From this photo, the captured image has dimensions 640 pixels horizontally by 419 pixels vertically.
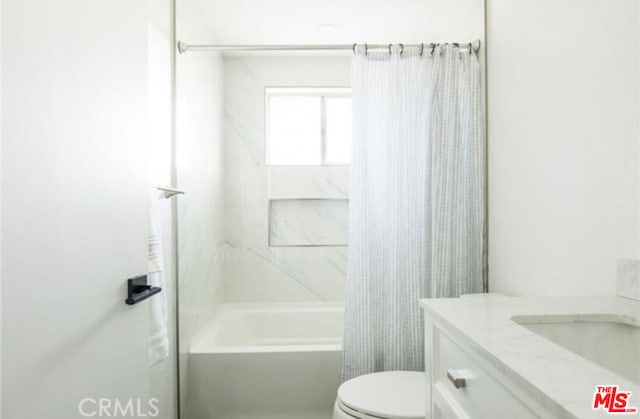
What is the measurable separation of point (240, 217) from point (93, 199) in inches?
71.1

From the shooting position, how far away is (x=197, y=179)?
2.31 m

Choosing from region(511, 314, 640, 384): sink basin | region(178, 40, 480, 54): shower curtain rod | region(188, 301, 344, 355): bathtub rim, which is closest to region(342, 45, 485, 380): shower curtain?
region(178, 40, 480, 54): shower curtain rod

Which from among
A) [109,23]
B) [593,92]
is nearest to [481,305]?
[593,92]

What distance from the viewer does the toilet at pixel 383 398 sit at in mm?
1399

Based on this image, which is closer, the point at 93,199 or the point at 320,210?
the point at 93,199

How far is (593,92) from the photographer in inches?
48.6

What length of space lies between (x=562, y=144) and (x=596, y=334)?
27.7 inches

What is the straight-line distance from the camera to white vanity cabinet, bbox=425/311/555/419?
68cm

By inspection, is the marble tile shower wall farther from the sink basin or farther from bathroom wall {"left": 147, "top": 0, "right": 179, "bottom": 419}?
the sink basin

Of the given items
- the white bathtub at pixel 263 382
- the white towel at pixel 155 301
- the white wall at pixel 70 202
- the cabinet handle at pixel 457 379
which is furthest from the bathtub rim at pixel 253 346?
the cabinet handle at pixel 457 379

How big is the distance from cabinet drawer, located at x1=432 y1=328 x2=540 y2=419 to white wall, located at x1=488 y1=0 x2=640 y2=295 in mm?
569

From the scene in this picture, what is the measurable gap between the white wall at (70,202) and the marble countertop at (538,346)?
842 millimetres

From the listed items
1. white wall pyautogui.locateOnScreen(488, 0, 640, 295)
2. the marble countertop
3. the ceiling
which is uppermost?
the ceiling

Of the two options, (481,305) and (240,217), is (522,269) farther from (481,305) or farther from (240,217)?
(240,217)
